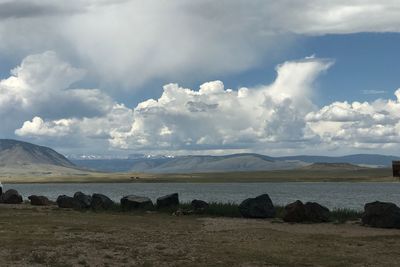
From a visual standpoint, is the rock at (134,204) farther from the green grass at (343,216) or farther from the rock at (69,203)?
the green grass at (343,216)

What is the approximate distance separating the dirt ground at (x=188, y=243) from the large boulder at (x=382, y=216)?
64cm

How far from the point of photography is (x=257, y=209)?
1244 inches

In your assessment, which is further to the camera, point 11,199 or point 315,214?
point 11,199

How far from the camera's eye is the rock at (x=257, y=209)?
31484 millimetres

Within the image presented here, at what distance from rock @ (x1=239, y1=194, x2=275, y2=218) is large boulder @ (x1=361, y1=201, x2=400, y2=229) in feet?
18.6

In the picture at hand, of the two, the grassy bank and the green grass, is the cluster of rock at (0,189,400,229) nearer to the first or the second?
the grassy bank

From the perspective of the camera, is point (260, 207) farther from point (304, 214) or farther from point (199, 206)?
point (199, 206)

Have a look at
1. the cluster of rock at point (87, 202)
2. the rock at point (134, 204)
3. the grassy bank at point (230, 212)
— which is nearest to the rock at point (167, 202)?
the grassy bank at point (230, 212)

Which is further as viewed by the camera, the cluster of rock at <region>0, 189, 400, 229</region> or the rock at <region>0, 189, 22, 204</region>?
the rock at <region>0, 189, 22, 204</region>

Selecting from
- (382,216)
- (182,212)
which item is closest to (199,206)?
(182,212)

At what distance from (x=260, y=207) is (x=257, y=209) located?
197mm

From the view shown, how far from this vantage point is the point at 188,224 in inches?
1060

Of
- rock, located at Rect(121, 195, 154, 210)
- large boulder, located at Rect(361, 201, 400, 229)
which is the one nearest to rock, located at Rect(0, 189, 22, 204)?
rock, located at Rect(121, 195, 154, 210)

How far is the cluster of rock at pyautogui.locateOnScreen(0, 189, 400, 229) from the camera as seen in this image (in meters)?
26.9
